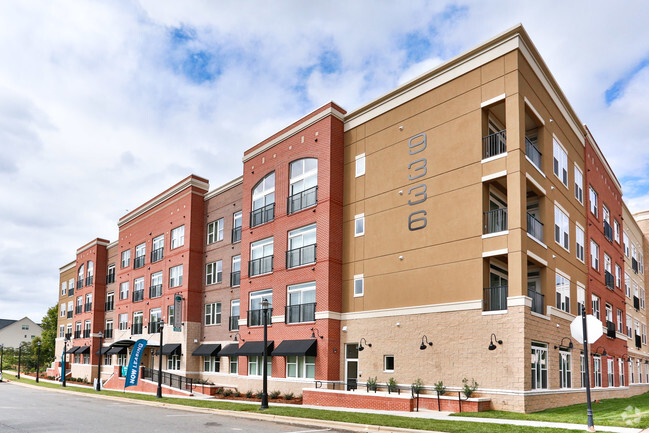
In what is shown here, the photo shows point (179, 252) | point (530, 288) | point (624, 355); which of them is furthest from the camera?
point (179, 252)

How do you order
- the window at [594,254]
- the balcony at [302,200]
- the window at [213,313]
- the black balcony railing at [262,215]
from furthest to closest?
1. the window at [213,313]
2. the black balcony railing at [262,215]
3. the window at [594,254]
4. the balcony at [302,200]

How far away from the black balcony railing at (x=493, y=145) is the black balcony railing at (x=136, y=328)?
3363 cm

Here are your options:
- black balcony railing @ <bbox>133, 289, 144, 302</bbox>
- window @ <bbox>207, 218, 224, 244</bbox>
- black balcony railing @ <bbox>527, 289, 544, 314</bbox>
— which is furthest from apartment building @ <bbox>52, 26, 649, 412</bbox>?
black balcony railing @ <bbox>133, 289, 144, 302</bbox>

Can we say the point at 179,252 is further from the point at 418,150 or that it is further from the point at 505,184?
the point at 505,184

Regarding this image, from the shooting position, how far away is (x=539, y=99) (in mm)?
24312

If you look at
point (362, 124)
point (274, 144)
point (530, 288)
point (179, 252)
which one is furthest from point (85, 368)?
point (530, 288)

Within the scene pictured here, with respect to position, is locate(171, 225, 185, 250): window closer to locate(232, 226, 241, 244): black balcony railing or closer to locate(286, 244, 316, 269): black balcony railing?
locate(232, 226, 241, 244): black balcony railing

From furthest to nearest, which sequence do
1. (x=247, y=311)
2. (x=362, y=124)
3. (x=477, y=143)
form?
(x=247, y=311) → (x=362, y=124) → (x=477, y=143)

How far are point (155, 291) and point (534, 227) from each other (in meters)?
31.2

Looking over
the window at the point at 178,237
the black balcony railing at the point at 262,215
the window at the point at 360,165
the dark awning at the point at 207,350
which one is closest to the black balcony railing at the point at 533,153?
the window at the point at 360,165

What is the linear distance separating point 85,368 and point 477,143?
4947 centimetres

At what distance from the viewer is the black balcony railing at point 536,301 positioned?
22.7 m

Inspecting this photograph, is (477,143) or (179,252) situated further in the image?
(179,252)

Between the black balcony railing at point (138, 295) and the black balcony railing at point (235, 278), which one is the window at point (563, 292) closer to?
the black balcony railing at point (235, 278)
